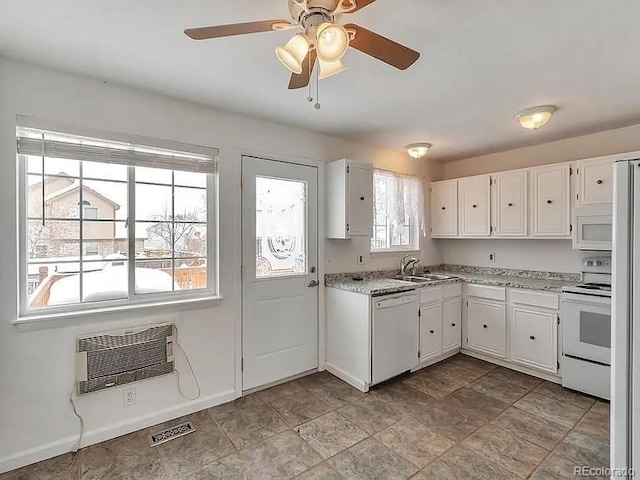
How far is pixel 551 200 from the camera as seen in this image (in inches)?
131

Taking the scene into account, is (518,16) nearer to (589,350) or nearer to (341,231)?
(341,231)

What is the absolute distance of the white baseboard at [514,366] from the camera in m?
3.16

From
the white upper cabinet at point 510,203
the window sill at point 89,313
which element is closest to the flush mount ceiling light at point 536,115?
the white upper cabinet at point 510,203

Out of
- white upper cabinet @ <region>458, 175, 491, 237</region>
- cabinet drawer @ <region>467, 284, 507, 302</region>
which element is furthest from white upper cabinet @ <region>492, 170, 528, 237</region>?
cabinet drawer @ <region>467, 284, 507, 302</region>

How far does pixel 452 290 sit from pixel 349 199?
1674mm

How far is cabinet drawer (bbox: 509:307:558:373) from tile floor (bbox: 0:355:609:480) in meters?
0.27

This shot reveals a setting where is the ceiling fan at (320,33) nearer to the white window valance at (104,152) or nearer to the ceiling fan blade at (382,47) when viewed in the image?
the ceiling fan blade at (382,47)

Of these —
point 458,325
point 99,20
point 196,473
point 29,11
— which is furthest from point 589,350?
point 29,11

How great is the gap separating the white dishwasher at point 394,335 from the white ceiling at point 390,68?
1726 mm

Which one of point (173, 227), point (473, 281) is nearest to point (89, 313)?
point (173, 227)

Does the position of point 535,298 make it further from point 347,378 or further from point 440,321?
point 347,378

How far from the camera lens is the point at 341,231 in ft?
10.6

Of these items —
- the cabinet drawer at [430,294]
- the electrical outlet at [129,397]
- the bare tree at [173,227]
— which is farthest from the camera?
the cabinet drawer at [430,294]

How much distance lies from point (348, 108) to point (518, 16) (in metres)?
1.36
